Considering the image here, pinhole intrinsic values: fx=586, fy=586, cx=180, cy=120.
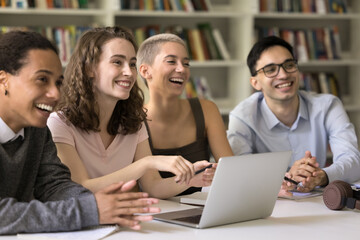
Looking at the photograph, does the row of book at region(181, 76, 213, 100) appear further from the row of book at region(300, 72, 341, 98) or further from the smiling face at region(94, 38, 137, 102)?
the smiling face at region(94, 38, 137, 102)

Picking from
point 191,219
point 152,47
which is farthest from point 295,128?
point 191,219

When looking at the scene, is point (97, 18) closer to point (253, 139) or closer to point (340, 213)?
point (253, 139)

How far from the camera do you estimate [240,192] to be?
1621 millimetres

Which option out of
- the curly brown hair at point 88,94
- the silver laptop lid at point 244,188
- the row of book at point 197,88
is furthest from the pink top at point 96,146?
the row of book at point 197,88

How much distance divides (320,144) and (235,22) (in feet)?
6.32

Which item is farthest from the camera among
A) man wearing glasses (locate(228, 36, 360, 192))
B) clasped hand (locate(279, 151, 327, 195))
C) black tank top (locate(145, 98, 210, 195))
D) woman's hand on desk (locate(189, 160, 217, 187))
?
man wearing glasses (locate(228, 36, 360, 192))

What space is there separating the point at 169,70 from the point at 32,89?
48.4 inches

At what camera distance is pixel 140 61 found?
112 inches

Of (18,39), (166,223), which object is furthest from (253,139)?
(18,39)

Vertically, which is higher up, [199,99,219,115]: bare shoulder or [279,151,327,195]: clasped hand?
[199,99,219,115]: bare shoulder

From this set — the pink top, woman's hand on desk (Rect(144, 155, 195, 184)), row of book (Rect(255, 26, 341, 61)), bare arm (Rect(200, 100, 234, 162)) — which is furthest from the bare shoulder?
row of book (Rect(255, 26, 341, 61))

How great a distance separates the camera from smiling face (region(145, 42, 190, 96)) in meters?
2.72

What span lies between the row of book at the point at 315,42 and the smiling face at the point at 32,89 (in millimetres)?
3331

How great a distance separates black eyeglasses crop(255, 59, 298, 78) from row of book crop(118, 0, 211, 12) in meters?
1.55
